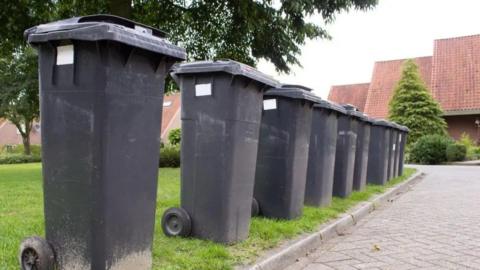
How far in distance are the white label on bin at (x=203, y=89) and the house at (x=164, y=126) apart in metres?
31.8

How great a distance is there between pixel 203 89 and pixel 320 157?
288 centimetres

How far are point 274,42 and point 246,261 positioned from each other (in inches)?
489

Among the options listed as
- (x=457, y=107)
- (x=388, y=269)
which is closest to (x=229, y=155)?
(x=388, y=269)

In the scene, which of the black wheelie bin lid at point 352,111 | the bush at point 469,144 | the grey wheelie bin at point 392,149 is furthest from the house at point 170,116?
the black wheelie bin lid at point 352,111

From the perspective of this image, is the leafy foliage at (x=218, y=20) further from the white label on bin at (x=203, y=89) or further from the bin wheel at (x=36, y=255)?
the bin wheel at (x=36, y=255)

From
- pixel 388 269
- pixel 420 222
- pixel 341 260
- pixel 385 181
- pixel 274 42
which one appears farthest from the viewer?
pixel 274 42

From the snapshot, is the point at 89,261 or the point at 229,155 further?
the point at 229,155

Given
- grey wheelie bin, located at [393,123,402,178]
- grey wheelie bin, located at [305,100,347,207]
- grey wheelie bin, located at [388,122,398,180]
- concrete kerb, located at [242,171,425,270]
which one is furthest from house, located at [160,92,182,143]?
grey wheelie bin, located at [305,100,347,207]

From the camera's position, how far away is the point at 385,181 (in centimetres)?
1162

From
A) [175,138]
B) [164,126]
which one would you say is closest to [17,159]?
[164,126]

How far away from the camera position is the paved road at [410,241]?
15.1ft

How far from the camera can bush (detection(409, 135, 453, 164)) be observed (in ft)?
81.5

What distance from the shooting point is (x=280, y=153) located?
5.60 metres

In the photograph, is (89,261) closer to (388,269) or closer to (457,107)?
(388,269)
